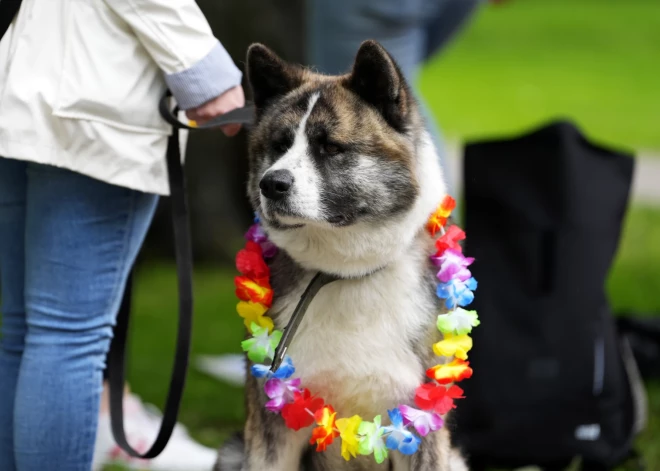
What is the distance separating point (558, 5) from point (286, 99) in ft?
74.8

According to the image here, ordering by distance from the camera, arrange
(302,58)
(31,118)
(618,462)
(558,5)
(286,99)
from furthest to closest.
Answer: (558,5)
(302,58)
(618,462)
(286,99)
(31,118)

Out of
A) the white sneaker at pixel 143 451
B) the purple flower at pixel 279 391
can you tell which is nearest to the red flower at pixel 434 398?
the purple flower at pixel 279 391

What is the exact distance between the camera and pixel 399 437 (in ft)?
9.07

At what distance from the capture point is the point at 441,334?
2875mm

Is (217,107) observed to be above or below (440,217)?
above

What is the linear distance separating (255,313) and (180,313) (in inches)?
15.5

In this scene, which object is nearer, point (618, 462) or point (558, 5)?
point (618, 462)

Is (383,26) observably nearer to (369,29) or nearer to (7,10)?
(369,29)

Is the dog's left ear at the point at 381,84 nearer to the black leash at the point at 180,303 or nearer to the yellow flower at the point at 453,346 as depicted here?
the black leash at the point at 180,303

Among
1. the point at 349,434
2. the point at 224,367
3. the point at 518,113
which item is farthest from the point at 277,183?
the point at 518,113

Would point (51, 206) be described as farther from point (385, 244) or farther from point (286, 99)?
point (385, 244)

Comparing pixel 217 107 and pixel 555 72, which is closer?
pixel 217 107

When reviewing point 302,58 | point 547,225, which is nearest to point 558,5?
point 302,58

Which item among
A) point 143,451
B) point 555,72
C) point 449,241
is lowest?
point 555,72
